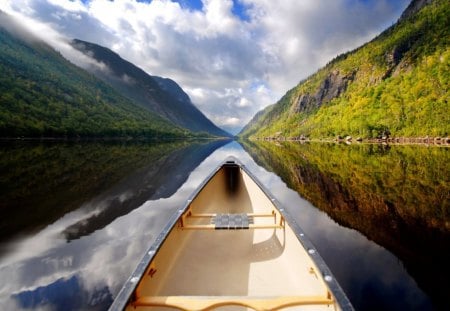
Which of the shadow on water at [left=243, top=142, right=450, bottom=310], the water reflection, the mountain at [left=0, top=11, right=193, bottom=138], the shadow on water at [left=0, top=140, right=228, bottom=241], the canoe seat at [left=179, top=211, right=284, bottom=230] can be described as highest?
the mountain at [left=0, top=11, right=193, bottom=138]

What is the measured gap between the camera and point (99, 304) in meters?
4.85

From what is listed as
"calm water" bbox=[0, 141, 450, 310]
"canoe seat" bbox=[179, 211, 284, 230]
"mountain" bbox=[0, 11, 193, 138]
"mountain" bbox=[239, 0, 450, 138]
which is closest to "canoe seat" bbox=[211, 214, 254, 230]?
"canoe seat" bbox=[179, 211, 284, 230]

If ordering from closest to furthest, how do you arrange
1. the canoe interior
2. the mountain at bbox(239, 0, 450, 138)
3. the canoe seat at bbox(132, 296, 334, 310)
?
1. the canoe seat at bbox(132, 296, 334, 310)
2. the canoe interior
3. the mountain at bbox(239, 0, 450, 138)

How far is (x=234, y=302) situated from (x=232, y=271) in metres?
2.20

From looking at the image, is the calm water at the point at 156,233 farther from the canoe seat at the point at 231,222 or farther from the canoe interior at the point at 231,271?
the canoe seat at the point at 231,222

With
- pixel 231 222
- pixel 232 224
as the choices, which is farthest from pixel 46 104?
pixel 232 224

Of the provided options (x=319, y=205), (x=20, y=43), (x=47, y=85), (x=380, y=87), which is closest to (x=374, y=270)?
(x=319, y=205)

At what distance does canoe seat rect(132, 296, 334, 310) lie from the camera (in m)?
3.20

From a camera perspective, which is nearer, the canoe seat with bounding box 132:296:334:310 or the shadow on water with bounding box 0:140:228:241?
the canoe seat with bounding box 132:296:334:310

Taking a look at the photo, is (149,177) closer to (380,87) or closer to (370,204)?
(370,204)

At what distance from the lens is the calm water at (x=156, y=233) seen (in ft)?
17.3

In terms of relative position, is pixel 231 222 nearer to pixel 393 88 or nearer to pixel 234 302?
pixel 234 302

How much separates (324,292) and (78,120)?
108 m

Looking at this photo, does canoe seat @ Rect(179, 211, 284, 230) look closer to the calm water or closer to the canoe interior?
the canoe interior
